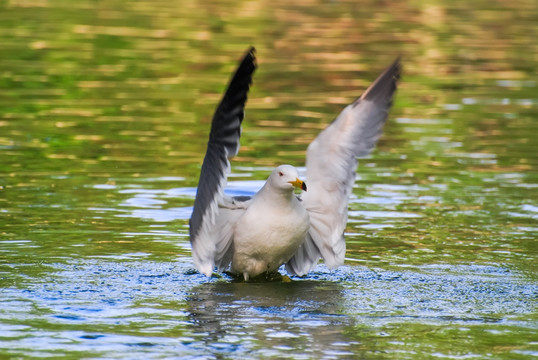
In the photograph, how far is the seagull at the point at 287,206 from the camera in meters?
8.97

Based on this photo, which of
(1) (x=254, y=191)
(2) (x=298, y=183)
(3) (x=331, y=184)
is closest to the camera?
(2) (x=298, y=183)

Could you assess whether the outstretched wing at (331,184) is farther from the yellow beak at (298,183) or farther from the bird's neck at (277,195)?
the yellow beak at (298,183)

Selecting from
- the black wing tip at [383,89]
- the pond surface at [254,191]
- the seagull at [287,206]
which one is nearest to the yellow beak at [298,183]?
the seagull at [287,206]

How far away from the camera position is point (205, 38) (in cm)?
2808

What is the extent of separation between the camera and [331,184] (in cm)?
988

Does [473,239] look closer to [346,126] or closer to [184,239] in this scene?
[346,126]

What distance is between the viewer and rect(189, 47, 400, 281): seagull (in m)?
8.97

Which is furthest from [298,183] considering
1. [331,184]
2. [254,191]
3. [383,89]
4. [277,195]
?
[254,191]

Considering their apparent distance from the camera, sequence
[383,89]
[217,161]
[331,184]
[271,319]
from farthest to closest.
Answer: [383,89]
[331,184]
[217,161]
[271,319]

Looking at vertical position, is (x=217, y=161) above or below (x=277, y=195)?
above

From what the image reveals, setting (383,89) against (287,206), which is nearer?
(287,206)

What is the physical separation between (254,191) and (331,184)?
113 inches

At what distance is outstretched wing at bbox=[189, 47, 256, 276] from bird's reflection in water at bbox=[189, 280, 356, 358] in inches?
14.2

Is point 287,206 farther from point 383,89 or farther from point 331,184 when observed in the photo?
point 383,89
